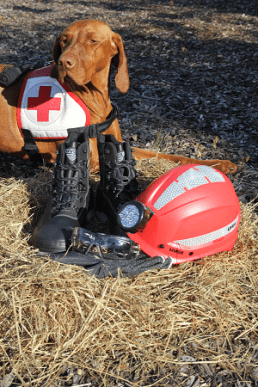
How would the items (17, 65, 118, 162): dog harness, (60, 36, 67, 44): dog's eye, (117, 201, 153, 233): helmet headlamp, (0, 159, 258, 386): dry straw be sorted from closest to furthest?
(0, 159, 258, 386): dry straw, (117, 201, 153, 233): helmet headlamp, (60, 36, 67, 44): dog's eye, (17, 65, 118, 162): dog harness

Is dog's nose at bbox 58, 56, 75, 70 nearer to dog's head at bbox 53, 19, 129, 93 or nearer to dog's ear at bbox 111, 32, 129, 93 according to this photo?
dog's head at bbox 53, 19, 129, 93

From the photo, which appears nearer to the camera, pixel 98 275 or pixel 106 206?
pixel 98 275

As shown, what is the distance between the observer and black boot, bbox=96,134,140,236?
2709mm

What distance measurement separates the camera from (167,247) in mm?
2281

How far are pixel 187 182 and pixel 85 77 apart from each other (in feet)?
5.10

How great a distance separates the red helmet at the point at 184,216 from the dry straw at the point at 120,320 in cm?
19

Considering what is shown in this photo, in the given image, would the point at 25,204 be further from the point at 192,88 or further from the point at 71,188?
the point at 192,88

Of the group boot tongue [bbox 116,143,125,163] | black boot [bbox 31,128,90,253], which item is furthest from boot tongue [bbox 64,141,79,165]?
boot tongue [bbox 116,143,125,163]

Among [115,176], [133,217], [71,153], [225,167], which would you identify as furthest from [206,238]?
[225,167]

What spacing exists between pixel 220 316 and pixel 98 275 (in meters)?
0.87

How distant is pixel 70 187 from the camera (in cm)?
270

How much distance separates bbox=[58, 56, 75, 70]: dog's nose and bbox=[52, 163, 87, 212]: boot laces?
93 centimetres

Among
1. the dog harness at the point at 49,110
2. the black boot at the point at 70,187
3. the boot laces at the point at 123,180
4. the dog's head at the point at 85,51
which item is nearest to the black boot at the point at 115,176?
the boot laces at the point at 123,180

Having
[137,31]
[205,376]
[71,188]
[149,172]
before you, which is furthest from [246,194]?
[137,31]
